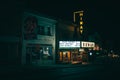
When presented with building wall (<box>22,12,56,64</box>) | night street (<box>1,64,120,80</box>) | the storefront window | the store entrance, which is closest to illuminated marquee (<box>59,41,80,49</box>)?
the store entrance

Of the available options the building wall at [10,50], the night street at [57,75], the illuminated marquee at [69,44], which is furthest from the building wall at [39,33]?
the night street at [57,75]

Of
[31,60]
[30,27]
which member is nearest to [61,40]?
[31,60]

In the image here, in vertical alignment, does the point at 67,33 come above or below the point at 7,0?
below

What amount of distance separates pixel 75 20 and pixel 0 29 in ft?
60.0

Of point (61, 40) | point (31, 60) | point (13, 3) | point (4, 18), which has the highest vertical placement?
point (13, 3)

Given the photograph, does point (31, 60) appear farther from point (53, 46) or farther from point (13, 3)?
A: point (13, 3)

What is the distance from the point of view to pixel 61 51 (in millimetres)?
37469

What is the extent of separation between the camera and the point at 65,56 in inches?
1519

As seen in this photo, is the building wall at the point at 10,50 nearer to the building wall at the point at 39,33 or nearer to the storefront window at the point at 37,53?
the building wall at the point at 39,33

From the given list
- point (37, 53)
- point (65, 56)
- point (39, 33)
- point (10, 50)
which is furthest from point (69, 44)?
point (10, 50)

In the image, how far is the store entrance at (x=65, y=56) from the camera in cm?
3766

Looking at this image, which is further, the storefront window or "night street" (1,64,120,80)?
the storefront window

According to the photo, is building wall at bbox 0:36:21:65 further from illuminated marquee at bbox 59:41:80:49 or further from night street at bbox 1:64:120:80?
illuminated marquee at bbox 59:41:80:49

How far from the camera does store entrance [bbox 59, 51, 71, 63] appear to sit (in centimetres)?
3766
